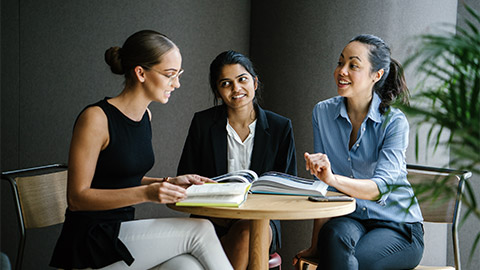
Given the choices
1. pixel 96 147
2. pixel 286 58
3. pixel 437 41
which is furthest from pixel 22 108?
pixel 437 41

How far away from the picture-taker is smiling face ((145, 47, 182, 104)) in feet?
7.49

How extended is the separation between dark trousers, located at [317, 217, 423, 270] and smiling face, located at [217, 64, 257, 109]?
77 cm

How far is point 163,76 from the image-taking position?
230 centimetres

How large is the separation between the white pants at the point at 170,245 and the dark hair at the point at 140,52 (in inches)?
27.5

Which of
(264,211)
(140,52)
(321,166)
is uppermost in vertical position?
(140,52)

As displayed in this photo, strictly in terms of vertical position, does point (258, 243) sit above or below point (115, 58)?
below

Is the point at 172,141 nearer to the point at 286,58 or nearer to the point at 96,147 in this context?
the point at 286,58

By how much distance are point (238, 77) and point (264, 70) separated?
3.78 ft

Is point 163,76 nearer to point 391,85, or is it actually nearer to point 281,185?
point 281,185

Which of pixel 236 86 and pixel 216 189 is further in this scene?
pixel 236 86

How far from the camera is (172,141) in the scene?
4105 millimetres

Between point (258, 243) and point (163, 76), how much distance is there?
0.85 metres

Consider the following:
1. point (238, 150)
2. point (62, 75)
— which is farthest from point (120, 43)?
point (238, 150)

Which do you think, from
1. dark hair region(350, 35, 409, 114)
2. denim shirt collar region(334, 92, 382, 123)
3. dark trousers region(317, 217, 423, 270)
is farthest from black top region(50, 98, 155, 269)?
dark hair region(350, 35, 409, 114)
